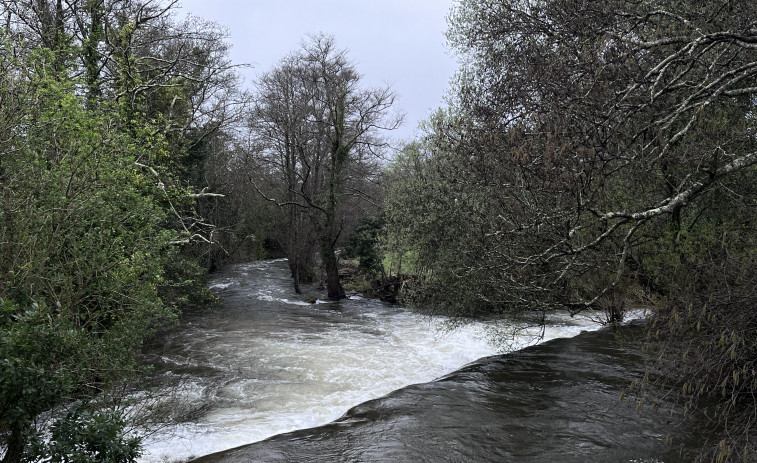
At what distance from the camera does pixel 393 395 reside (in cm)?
1201

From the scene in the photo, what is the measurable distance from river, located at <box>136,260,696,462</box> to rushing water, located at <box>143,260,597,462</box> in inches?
1.7

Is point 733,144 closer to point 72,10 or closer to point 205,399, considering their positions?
point 205,399

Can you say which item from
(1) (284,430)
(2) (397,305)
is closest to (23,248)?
(1) (284,430)

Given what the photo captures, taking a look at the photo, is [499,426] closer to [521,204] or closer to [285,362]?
[521,204]

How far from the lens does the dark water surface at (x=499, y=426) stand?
8.40 m

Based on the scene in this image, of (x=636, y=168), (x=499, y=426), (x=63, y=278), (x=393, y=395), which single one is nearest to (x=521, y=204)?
(x=636, y=168)

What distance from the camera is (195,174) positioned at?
78.7 feet

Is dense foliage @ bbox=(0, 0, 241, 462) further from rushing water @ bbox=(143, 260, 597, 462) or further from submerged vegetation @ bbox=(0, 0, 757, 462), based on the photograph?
rushing water @ bbox=(143, 260, 597, 462)

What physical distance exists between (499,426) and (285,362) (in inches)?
296

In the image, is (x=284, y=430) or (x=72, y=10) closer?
(x=284, y=430)

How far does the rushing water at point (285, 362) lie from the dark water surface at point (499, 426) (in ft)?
2.51

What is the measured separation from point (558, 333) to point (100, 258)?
1611 cm

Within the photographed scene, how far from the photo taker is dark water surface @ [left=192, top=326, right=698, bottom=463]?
27.6ft

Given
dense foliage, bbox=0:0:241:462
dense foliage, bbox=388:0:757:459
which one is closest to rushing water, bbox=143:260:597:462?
dense foliage, bbox=0:0:241:462
